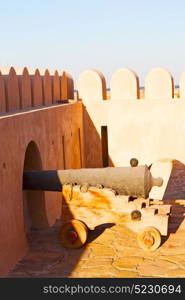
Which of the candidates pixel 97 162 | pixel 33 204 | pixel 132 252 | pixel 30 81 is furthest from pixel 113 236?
pixel 97 162

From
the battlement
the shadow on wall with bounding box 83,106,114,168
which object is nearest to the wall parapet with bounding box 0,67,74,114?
the battlement

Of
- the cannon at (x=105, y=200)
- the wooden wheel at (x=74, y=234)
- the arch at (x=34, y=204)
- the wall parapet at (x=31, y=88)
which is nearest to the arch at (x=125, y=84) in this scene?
the wall parapet at (x=31, y=88)

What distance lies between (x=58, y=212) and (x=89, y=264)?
2.89m

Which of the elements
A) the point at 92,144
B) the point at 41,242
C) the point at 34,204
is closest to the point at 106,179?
the point at 41,242

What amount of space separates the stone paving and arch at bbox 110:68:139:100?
13.7 feet

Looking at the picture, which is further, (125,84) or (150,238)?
(125,84)

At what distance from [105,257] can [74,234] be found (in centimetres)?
63

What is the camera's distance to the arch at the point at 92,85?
11.7m

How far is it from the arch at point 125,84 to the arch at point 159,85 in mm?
290

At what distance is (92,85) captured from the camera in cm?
1173

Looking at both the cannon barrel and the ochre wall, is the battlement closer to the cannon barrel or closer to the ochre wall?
the ochre wall

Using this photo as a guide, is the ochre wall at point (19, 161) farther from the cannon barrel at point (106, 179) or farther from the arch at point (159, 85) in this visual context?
the arch at point (159, 85)

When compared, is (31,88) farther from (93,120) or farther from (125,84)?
(125,84)

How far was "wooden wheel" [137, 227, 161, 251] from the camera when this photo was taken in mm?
6883
